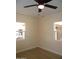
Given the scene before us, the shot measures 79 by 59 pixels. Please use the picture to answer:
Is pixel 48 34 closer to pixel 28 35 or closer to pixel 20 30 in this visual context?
pixel 28 35

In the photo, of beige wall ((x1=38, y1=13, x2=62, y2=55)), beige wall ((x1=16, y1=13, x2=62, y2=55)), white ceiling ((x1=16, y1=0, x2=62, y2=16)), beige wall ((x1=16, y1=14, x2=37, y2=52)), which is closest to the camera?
white ceiling ((x1=16, y1=0, x2=62, y2=16))

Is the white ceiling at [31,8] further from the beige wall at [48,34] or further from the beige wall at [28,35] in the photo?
the beige wall at [28,35]

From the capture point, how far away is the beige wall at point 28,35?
186 inches

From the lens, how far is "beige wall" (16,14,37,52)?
471cm

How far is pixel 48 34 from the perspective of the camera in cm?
507

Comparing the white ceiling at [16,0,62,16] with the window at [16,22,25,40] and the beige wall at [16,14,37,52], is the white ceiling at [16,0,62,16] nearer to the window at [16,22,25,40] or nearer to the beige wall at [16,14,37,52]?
the beige wall at [16,14,37,52]

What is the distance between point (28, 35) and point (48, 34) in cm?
137

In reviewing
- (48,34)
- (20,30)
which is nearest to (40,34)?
(48,34)

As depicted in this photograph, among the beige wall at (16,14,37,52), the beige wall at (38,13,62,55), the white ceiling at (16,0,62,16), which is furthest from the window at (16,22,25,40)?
the beige wall at (38,13,62,55)

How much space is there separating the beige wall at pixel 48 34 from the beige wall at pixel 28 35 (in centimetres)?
53

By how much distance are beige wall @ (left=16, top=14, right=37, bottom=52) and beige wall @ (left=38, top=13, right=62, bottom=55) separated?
1.72 feet
